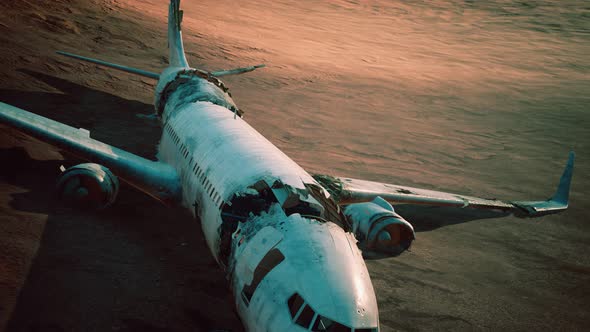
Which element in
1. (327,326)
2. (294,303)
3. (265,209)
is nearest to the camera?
(327,326)

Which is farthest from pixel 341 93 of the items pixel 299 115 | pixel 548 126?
pixel 548 126

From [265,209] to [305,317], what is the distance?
150 inches

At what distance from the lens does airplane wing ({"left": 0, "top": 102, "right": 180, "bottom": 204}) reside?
66.8 ft

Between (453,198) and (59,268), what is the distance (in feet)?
56.9

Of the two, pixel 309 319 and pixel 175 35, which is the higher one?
pixel 175 35

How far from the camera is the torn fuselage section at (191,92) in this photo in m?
Result: 25.0

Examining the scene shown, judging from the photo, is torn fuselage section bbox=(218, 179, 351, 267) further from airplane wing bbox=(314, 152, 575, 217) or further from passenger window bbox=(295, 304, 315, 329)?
airplane wing bbox=(314, 152, 575, 217)

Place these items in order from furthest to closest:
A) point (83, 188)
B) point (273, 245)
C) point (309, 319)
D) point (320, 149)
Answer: point (320, 149), point (83, 188), point (273, 245), point (309, 319)

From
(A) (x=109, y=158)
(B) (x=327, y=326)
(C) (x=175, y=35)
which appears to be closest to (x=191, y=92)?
(A) (x=109, y=158)

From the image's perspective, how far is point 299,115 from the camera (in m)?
39.0

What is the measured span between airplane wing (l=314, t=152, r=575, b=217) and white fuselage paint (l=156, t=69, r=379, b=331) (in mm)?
5025

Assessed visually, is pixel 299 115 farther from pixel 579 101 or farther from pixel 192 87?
pixel 579 101

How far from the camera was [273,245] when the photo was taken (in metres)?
11.6

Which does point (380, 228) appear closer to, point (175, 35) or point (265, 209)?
point (265, 209)
